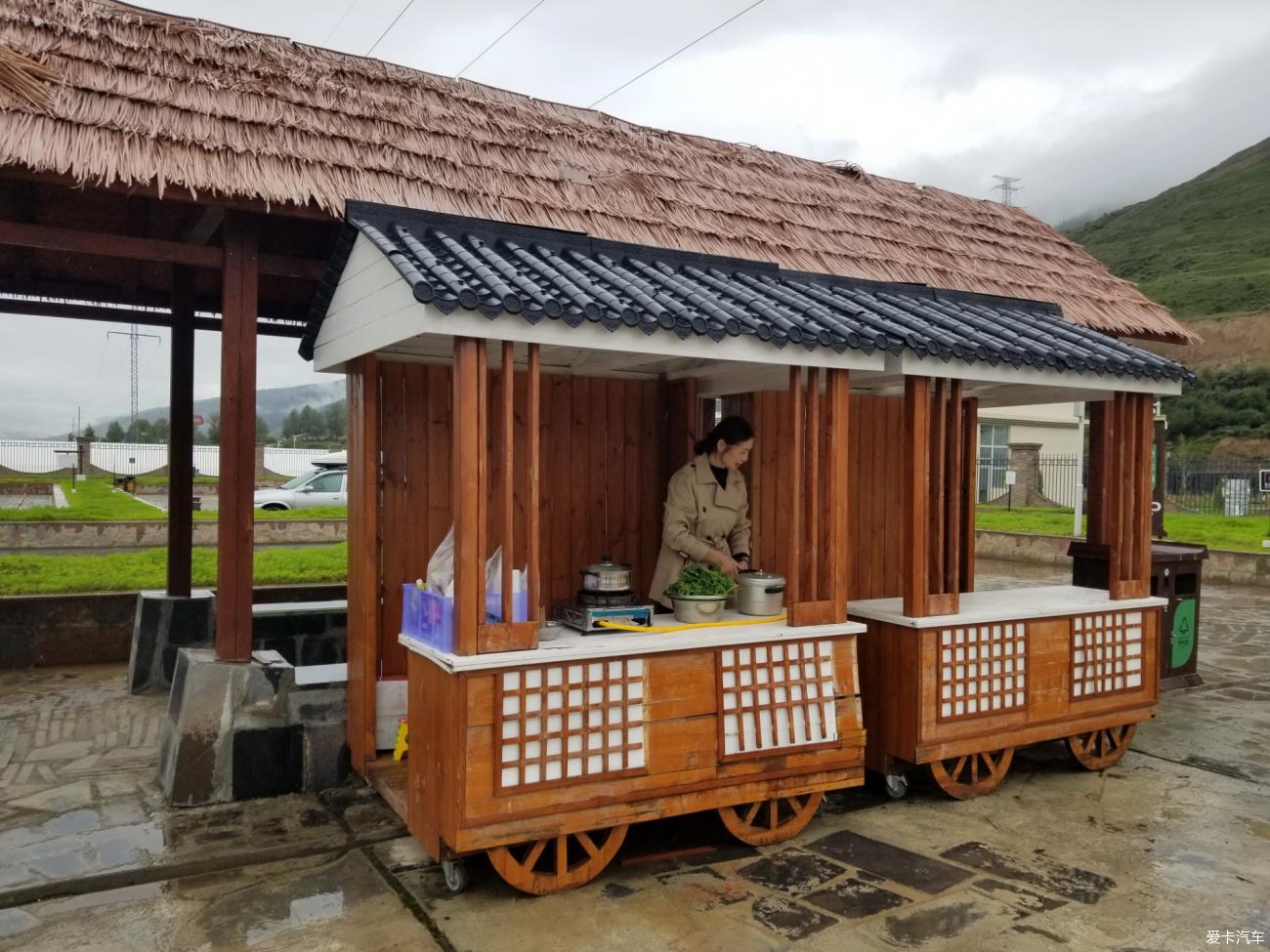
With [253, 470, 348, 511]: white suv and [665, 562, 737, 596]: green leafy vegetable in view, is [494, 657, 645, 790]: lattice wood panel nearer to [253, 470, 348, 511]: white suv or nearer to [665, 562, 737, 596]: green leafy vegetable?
[665, 562, 737, 596]: green leafy vegetable

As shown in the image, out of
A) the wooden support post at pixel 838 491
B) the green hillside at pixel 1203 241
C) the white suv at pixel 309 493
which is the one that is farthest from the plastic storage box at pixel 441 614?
the green hillside at pixel 1203 241

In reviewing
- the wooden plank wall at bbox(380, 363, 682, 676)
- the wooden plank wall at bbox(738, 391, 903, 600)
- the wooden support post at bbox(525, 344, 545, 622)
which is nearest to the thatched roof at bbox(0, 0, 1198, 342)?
the wooden plank wall at bbox(380, 363, 682, 676)

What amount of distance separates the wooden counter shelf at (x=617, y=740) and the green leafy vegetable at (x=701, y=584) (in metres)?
0.23

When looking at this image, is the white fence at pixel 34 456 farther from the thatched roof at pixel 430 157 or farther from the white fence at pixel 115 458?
the thatched roof at pixel 430 157

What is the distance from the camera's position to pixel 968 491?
7652 mm

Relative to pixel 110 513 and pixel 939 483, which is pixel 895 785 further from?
pixel 110 513

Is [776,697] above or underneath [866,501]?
underneath

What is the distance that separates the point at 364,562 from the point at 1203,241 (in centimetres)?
9300

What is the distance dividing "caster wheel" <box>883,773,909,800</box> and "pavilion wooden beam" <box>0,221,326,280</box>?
4542 millimetres

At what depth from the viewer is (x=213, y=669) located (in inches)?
216

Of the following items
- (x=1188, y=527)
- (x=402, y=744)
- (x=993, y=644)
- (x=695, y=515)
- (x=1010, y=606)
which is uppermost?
(x=695, y=515)

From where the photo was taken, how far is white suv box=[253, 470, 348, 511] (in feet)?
76.3

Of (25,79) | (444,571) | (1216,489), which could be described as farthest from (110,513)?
(1216,489)

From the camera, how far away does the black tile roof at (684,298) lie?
4254 millimetres
